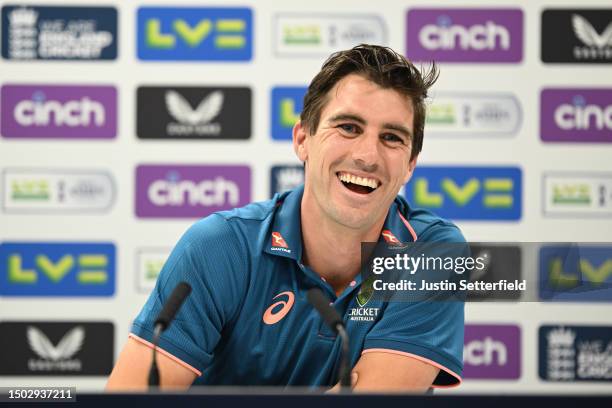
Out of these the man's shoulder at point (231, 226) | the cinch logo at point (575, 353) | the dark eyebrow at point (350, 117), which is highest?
the dark eyebrow at point (350, 117)

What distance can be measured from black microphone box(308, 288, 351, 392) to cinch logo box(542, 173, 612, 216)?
7.01ft

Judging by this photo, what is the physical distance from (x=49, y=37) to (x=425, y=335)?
7.38 feet

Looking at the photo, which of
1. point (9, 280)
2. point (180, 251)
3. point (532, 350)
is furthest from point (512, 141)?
point (9, 280)

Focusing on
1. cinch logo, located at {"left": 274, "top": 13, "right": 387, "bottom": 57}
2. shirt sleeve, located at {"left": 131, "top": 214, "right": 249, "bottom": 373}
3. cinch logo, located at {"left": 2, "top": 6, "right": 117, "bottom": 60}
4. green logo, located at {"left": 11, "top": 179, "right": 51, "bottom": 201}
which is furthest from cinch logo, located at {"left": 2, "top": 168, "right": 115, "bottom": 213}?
shirt sleeve, located at {"left": 131, "top": 214, "right": 249, "bottom": 373}

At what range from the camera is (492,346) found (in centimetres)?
303

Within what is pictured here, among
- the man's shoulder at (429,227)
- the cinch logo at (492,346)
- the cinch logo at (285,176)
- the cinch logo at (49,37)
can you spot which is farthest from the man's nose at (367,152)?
the cinch logo at (49,37)

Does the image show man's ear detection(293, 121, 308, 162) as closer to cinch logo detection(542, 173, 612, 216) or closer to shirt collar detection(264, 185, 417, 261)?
shirt collar detection(264, 185, 417, 261)

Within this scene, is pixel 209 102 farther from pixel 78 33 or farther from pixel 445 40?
pixel 445 40

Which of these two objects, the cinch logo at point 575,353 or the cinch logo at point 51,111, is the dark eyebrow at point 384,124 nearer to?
the cinch logo at point 51,111

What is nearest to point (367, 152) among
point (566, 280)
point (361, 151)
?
point (361, 151)

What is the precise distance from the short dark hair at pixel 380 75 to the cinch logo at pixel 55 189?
1592 mm

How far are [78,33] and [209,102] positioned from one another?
636 millimetres

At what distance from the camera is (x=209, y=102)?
302 cm

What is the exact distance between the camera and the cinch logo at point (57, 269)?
118 inches
